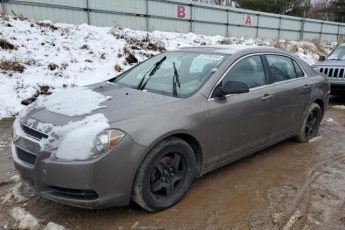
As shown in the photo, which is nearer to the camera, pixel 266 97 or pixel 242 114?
pixel 242 114

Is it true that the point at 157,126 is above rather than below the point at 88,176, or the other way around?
above

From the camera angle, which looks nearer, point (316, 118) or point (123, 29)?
point (316, 118)

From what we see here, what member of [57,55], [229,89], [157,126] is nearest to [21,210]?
[157,126]

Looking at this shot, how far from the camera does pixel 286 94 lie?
4934 millimetres

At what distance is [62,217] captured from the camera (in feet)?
11.1

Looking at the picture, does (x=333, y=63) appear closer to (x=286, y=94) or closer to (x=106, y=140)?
(x=286, y=94)

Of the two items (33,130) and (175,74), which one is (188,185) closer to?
(175,74)

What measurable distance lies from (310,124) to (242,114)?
2205mm

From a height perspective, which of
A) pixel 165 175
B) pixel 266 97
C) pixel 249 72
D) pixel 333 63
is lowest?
pixel 165 175

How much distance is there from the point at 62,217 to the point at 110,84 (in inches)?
70.9

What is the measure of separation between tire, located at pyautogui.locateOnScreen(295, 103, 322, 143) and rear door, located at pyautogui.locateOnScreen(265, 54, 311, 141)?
225 millimetres

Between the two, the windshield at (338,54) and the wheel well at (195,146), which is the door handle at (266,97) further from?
the windshield at (338,54)

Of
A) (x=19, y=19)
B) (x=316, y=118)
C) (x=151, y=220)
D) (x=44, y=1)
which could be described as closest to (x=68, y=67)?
(x=19, y=19)

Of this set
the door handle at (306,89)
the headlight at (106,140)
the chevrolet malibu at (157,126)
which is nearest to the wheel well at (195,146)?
the chevrolet malibu at (157,126)
